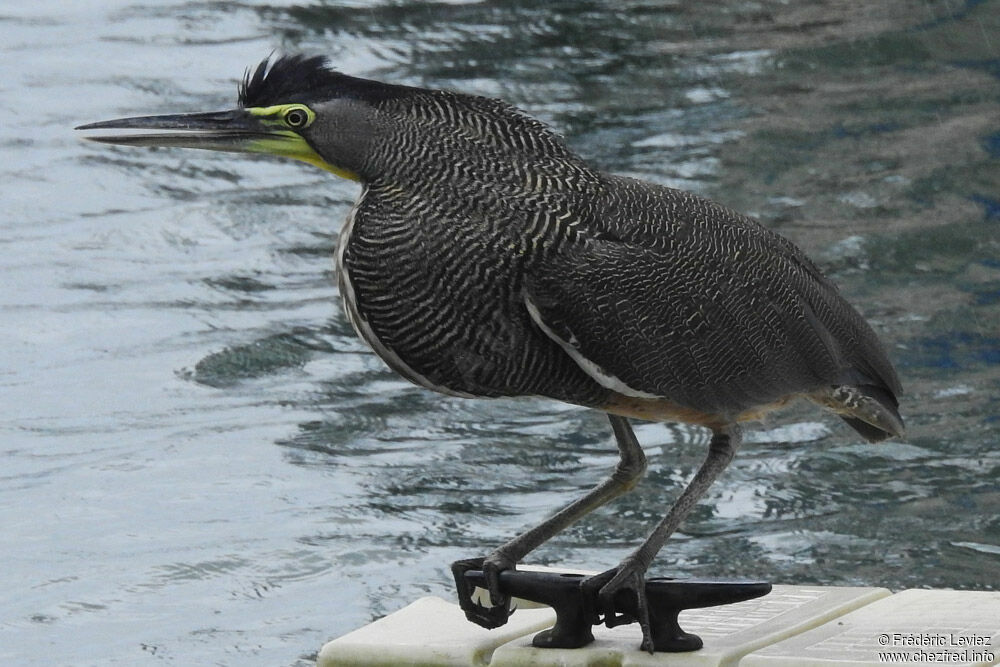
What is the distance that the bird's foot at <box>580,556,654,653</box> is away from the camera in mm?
4262

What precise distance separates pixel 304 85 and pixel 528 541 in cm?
137

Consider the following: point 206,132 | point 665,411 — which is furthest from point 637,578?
point 206,132

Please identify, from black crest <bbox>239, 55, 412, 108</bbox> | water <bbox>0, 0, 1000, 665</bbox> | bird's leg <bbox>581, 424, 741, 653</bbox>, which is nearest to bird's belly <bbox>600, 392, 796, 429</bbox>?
bird's leg <bbox>581, 424, 741, 653</bbox>

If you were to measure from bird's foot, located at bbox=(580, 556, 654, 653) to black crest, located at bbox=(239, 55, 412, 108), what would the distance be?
53.0 inches

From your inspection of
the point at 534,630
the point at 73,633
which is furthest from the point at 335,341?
the point at 534,630

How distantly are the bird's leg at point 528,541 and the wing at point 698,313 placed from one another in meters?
0.41

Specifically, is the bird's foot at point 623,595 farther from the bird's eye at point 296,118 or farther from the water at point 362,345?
the water at point 362,345

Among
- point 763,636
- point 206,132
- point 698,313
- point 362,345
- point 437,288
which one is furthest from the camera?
point 362,345

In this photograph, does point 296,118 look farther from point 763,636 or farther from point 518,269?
point 763,636

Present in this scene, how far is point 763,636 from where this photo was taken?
14.3 ft

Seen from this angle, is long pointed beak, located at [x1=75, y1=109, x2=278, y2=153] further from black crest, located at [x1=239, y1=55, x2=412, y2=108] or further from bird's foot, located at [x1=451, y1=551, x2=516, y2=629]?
bird's foot, located at [x1=451, y1=551, x2=516, y2=629]

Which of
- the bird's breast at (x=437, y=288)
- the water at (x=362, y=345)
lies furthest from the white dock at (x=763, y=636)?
the water at (x=362, y=345)

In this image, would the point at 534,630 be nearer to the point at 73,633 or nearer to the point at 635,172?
the point at 73,633

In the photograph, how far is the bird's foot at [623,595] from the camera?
14.0 feet
